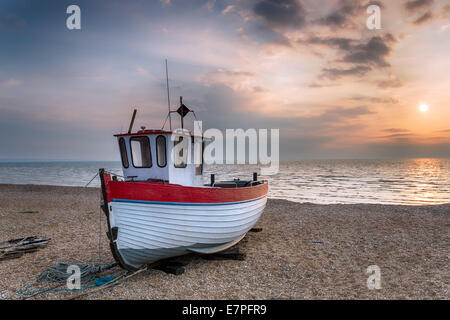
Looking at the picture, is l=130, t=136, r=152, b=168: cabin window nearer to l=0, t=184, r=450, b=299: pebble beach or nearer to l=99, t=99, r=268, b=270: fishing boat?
l=99, t=99, r=268, b=270: fishing boat

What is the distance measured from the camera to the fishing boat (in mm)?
5969

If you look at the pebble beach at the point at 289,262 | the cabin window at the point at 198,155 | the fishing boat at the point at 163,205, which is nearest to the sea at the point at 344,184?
the cabin window at the point at 198,155

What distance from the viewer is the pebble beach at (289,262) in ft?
20.1

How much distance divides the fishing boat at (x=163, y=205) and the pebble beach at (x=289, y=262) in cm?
76

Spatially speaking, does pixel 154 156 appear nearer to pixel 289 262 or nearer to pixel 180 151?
pixel 180 151

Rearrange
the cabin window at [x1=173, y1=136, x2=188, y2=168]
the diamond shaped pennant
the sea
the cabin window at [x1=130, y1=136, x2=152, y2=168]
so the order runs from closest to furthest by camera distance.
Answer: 1. the cabin window at [x1=130, y1=136, x2=152, y2=168]
2. the cabin window at [x1=173, y1=136, x2=188, y2=168]
3. the diamond shaped pennant
4. the sea

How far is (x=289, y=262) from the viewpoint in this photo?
794 cm

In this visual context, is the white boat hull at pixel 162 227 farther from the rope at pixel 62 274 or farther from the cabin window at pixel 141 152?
the cabin window at pixel 141 152

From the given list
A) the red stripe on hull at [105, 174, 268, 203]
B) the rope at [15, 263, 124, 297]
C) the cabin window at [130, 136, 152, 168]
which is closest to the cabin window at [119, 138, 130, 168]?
the cabin window at [130, 136, 152, 168]

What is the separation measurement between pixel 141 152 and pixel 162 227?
2319 millimetres

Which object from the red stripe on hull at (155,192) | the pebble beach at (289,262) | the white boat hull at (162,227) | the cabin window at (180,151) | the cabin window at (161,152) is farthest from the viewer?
the cabin window at (180,151)

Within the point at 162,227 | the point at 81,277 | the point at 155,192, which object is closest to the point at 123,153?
the point at 155,192

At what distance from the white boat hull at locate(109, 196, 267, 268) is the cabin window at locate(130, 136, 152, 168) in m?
1.70
